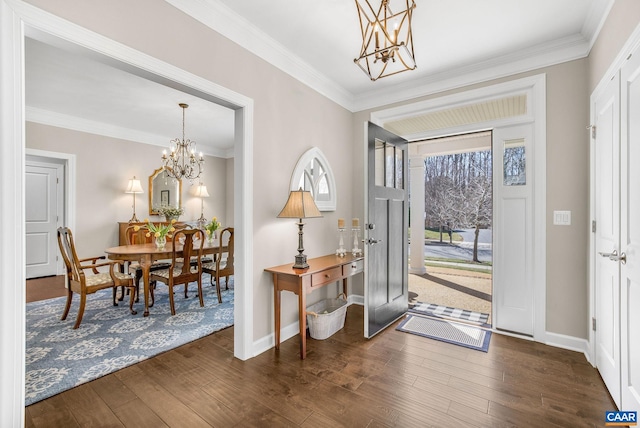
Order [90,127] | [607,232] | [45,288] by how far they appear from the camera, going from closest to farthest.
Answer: [607,232]
[45,288]
[90,127]

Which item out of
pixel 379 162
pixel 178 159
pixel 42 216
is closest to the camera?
pixel 379 162

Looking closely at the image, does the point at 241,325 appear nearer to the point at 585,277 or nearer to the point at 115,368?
the point at 115,368

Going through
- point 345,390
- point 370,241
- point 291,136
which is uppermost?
point 291,136

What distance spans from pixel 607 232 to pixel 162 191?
629 centimetres

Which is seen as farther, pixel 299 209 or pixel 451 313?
pixel 451 313

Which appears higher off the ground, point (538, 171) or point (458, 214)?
point (538, 171)

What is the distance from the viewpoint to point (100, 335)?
283 cm

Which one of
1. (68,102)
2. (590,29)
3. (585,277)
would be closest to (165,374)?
(585,277)

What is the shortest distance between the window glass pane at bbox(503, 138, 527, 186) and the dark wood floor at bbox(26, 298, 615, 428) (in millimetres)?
1516

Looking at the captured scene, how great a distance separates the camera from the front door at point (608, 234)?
1804mm

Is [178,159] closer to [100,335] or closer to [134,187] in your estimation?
[134,187]

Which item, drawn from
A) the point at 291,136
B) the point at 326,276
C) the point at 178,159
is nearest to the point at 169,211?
the point at 178,159

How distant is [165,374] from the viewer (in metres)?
2.22

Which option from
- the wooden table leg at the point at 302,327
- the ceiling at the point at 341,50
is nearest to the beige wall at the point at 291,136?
the ceiling at the point at 341,50
